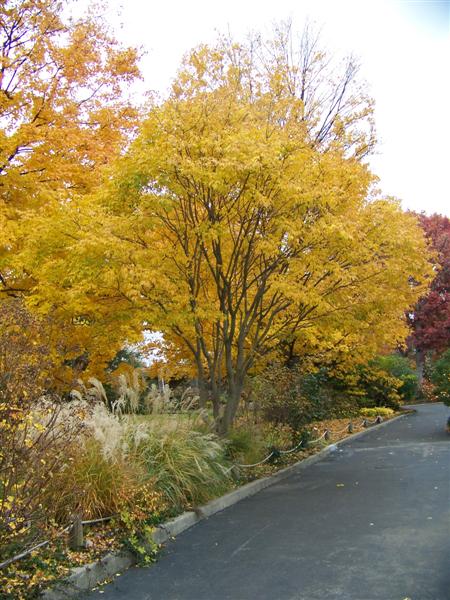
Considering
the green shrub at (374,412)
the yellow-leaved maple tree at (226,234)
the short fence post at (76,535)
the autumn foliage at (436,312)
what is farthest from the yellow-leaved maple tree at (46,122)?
the autumn foliage at (436,312)

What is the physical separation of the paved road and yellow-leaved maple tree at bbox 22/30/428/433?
2723mm

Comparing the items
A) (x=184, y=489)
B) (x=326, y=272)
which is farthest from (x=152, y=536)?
(x=326, y=272)

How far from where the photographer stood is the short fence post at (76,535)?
571 cm

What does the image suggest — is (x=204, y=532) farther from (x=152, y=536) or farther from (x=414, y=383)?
(x=414, y=383)

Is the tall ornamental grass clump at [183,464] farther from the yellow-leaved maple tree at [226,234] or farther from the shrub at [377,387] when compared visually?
the shrub at [377,387]

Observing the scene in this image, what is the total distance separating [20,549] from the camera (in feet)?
15.4

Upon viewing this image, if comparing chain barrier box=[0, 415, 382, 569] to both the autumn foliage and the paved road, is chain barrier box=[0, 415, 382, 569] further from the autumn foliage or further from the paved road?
the autumn foliage

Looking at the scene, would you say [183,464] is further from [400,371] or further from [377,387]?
[400,371]

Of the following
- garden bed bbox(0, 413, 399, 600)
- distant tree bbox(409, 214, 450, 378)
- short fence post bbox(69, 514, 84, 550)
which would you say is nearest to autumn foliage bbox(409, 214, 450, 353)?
distant tree bbox(409, 214, 450, 378)

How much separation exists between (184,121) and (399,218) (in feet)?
14.0

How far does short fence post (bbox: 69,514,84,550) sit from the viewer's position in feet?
18.7

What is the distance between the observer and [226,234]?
10.1m

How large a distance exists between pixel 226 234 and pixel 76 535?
5794 millimetres

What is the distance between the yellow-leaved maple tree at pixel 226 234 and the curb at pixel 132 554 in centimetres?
151
